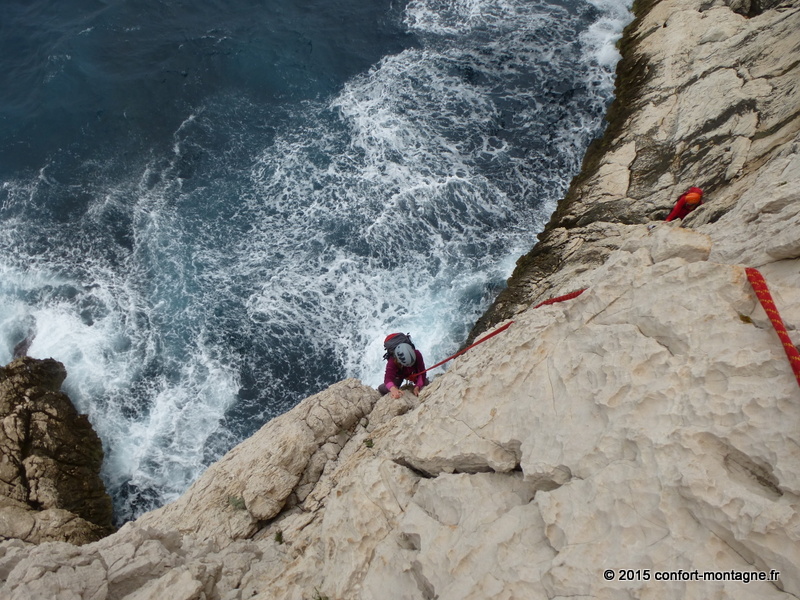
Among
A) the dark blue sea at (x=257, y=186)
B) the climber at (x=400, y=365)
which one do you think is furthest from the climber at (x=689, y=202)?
the climber at (x=400, y=365)

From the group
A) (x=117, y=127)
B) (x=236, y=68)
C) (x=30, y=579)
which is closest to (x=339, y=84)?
(x=236, y=68)

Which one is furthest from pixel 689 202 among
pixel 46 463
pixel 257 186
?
pixel 46 463

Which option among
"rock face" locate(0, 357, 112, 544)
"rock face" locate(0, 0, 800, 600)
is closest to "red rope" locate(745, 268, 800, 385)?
"rock face" locate(0, 0, 800, 600)

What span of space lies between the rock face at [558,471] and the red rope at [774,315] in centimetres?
23

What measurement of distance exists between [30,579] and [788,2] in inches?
1242

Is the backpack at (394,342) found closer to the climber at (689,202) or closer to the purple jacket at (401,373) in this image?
the purple jacket at (401,373)

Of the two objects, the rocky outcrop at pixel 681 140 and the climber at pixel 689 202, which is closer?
the climber at pixel 689 202

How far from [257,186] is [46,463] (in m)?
14.6

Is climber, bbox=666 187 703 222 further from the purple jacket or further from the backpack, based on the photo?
the backpack

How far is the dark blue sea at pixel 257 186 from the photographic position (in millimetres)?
20078

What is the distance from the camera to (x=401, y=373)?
14.0m

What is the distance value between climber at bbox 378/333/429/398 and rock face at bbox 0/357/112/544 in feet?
37.6

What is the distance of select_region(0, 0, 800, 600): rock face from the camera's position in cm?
600

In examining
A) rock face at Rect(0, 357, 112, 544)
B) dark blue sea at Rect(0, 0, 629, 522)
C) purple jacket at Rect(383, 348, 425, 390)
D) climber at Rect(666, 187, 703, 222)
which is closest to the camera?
purple jacket at Rect(383, 348, 425, 390)
